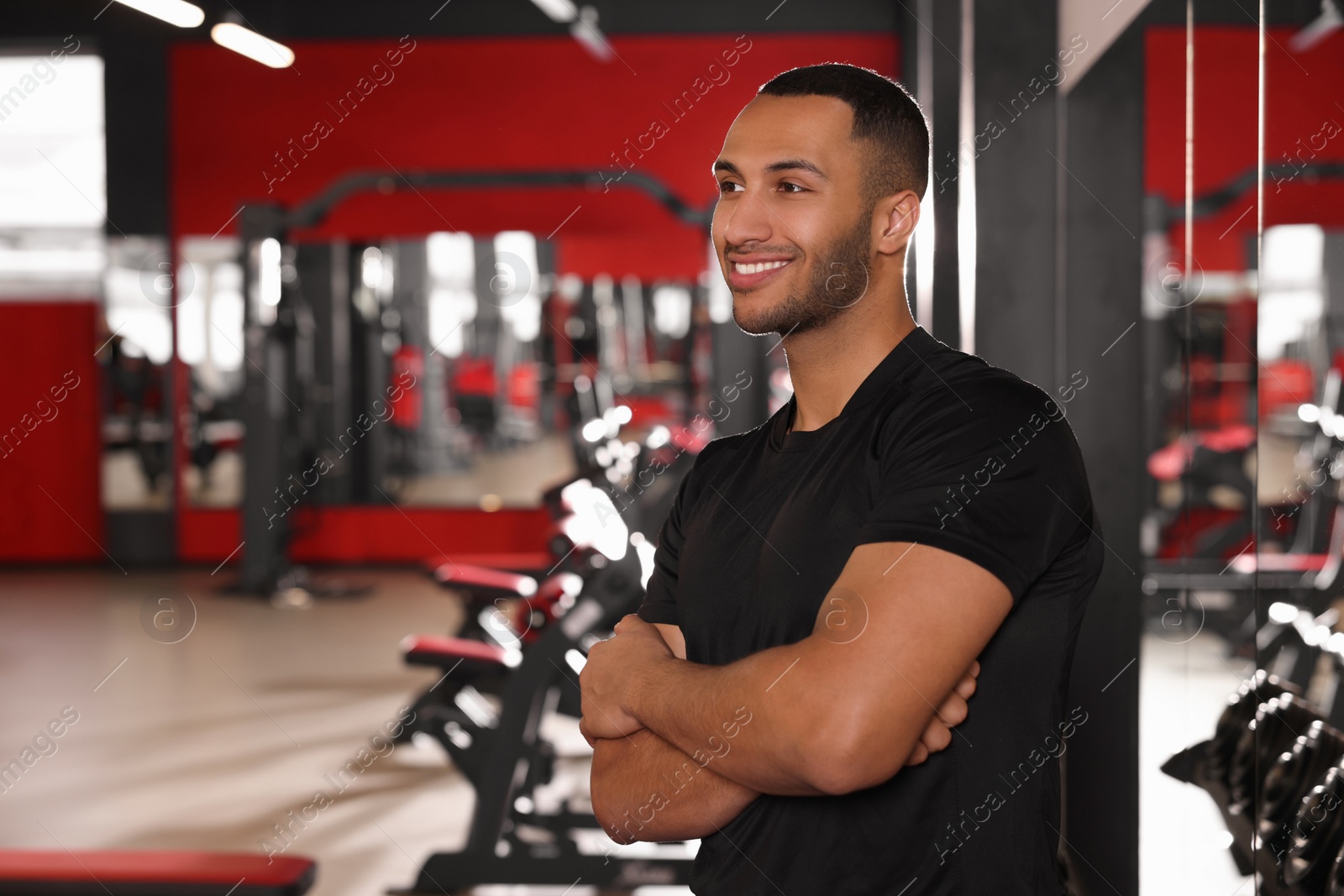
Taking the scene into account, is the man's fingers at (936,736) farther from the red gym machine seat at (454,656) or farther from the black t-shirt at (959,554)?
the red gym machine seat at (454,656)

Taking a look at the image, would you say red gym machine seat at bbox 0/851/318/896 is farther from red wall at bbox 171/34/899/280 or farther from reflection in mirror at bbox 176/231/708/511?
red wall at bbox 171/34/899/280

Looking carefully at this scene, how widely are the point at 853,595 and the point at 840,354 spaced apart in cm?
34

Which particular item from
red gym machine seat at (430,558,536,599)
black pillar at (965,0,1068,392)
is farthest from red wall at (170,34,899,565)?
Answer: black pillar at (965,0,1068,392)

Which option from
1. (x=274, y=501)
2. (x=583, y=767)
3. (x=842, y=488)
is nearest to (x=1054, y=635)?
(x=842, y=488)

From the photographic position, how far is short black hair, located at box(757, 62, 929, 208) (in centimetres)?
120

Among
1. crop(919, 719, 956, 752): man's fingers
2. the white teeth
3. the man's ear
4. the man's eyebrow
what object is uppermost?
the man's eyebrow

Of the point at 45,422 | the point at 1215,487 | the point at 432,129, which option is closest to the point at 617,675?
the point at 1215,487

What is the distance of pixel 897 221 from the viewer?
122 cm

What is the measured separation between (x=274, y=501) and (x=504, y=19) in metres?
3.75

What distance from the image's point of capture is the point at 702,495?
1362 millimetres

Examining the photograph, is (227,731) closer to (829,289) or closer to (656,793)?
(656,793)

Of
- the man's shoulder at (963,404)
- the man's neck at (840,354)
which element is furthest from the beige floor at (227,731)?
the man's shoulder at (963,404)

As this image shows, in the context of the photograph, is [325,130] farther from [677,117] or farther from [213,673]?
[213,673]

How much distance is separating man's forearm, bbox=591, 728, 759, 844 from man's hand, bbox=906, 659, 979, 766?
0.63ft
